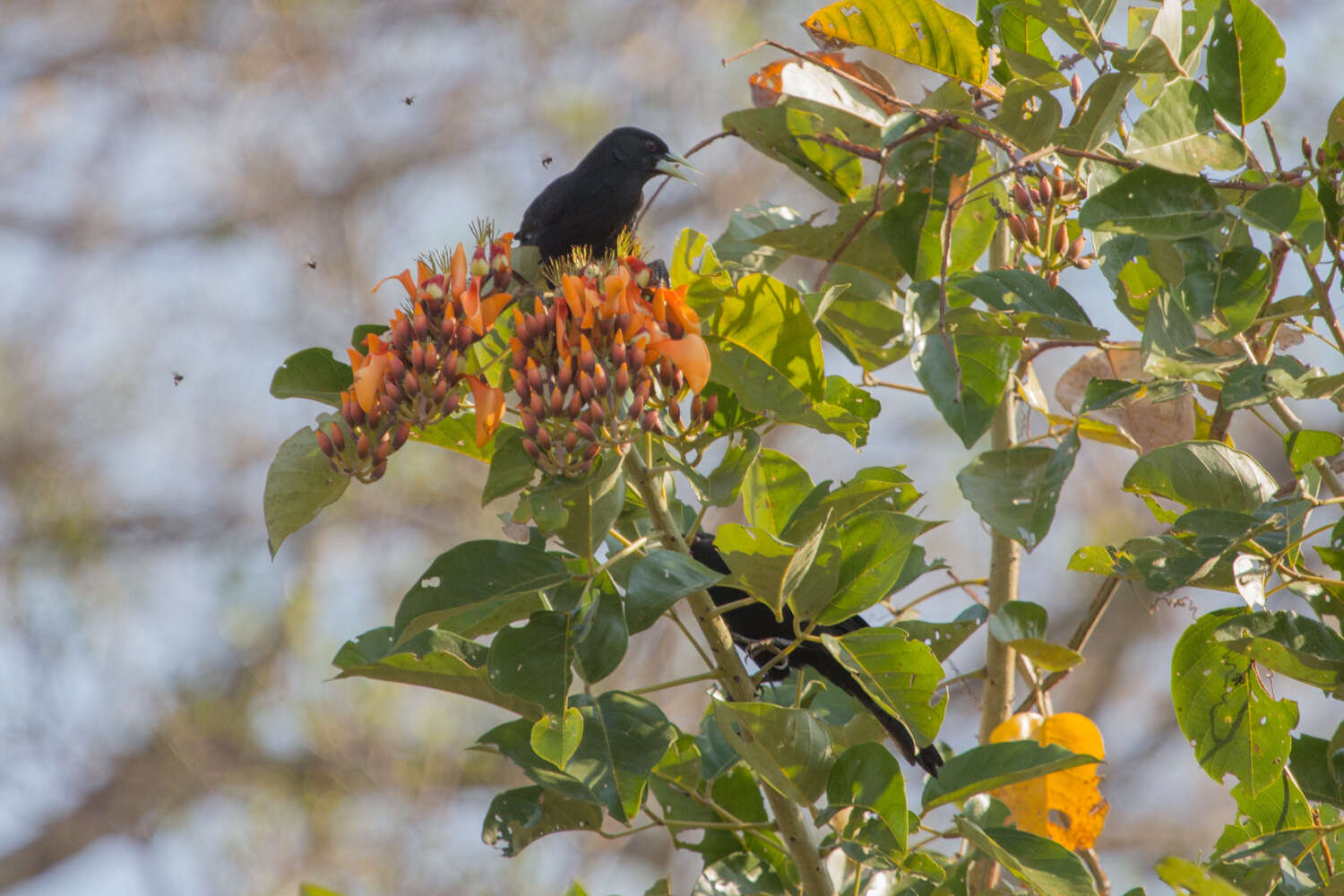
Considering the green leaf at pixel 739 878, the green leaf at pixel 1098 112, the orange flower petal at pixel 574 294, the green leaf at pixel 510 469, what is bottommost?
the green leaf at pixel 739 878

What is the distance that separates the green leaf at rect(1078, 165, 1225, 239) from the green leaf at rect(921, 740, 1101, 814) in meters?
0.54

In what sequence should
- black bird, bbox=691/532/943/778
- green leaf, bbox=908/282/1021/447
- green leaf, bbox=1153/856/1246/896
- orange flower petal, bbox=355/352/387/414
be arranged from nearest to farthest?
green leaf, bbox=1153/856/1246/896, orange flower petal, bbox=355/352/387/414, green leaf, bbox=908/282/1021/447, black bird, bbox=691/532/943/778

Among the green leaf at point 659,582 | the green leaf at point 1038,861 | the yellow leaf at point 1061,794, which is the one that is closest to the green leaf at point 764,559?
the green leaf at point 659,582

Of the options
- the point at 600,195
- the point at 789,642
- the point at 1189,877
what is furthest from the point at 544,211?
the point at 1189,877

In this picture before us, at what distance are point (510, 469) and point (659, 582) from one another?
0.22 m

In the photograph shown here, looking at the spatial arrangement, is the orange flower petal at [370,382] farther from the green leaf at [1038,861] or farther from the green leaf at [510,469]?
the green leaf at [1038,861]

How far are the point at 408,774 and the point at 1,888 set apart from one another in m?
2.93

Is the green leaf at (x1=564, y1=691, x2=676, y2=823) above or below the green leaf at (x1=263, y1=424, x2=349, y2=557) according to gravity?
below

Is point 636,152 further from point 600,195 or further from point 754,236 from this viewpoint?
point 754,236

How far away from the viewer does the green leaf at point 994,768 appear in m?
1.33

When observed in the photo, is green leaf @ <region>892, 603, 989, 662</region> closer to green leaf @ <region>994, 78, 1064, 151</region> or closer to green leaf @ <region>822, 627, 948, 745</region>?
green leaf @ <region>822, 627, 948, 745</region>

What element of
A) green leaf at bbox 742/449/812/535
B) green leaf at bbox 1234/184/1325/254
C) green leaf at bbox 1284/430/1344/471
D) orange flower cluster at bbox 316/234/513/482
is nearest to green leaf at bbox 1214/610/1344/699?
green leaf at bbox 1284/430/1344/471

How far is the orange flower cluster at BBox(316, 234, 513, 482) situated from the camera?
1346mm

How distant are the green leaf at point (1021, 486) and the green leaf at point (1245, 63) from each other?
0.42m
